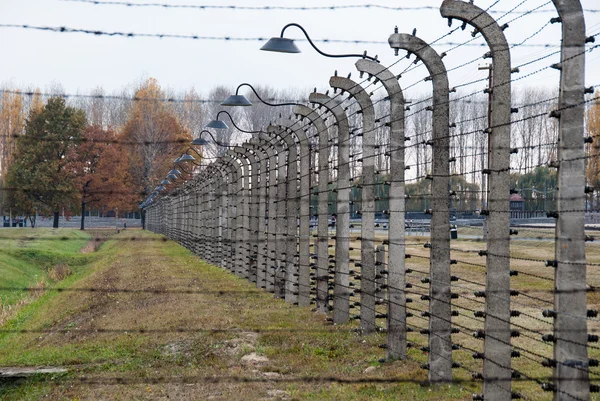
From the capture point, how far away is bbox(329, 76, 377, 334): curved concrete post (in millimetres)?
11375

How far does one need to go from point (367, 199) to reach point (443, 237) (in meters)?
2.99

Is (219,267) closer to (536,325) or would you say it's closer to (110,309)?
(110,309)

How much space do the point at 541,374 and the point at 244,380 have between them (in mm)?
2939

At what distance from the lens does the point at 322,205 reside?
1409 centimetres

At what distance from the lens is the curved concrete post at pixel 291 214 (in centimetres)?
1622

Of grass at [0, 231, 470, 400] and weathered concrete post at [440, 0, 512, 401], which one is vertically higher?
weathered concrete post at [440, 0, 512, 401]

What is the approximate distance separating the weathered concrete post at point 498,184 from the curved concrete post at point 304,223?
7694 mm

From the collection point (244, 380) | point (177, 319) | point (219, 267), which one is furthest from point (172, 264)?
point (244, 380)

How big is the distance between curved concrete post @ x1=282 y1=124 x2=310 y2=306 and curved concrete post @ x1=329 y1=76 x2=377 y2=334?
3128 millimetres

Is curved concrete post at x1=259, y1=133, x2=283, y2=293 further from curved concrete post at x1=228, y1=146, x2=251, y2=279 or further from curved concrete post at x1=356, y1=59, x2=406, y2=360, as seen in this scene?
curved concrete post at x1=356, y1=59, x2=406, y2=360

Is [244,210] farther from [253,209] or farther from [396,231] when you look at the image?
[396,231]

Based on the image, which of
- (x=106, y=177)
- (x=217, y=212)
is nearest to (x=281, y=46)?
(x=217, y=212)

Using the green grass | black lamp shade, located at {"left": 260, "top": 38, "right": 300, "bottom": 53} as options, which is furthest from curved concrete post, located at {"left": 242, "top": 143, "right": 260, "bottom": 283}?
the green grass

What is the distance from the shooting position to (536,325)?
1267cm
